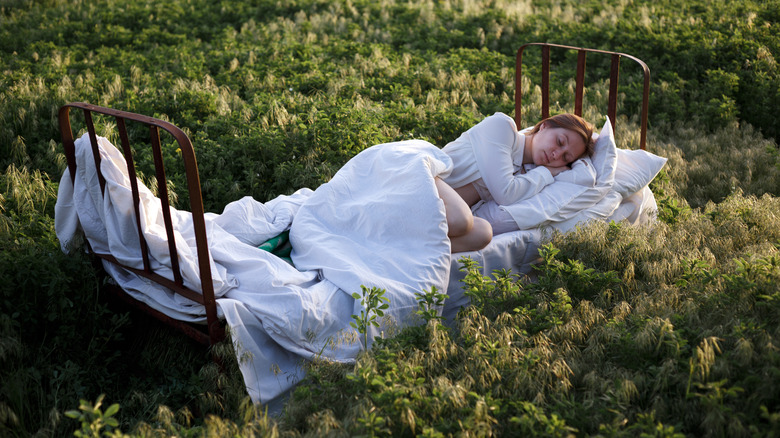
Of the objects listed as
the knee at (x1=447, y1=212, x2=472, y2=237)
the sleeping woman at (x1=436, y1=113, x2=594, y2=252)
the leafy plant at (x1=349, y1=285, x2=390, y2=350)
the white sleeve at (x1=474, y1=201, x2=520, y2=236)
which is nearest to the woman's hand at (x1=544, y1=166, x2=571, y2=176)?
the sleeping woman at (x1=436, y1=113, x2=594, y2=252)

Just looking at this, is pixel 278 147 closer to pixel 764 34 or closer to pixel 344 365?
pixel 344 365

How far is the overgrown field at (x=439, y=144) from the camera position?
8.43 ft

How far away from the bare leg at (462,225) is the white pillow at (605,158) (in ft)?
3.64

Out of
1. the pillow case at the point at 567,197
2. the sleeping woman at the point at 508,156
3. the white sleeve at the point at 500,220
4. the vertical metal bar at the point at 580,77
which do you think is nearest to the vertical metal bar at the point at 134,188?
the sleeping woman at the point at 508,156

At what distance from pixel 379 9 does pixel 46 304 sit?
8.44 meters

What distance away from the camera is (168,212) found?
10.2ft

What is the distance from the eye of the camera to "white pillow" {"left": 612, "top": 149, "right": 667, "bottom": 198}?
4.74m

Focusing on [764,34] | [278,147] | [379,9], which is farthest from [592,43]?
[278,147]

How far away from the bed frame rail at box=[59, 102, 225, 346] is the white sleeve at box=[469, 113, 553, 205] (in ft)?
7.03

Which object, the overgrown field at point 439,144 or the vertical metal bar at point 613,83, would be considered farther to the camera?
the vertical metal bar at point 613,83

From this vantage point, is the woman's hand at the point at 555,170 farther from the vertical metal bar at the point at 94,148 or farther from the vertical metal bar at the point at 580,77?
the vertical metal bar at the point at 94,148

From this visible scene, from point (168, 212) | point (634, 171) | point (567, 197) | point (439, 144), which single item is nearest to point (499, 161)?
point (567, 197)

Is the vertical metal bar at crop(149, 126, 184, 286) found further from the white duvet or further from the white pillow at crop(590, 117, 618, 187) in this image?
the white pillow at crop(590, 117, 618, 187)

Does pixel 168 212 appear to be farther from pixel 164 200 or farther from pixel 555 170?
pixel 555 170
